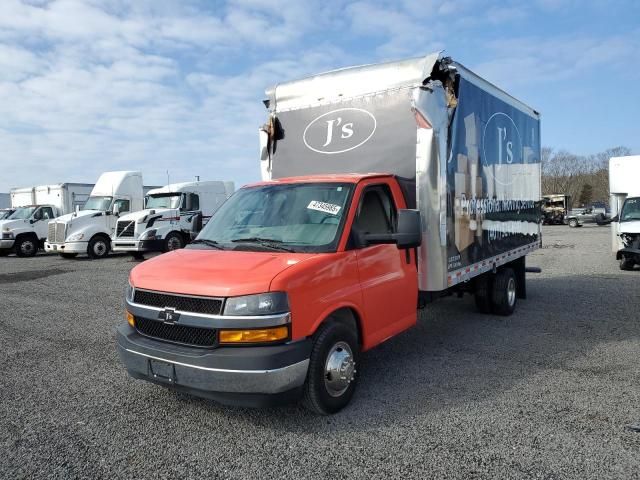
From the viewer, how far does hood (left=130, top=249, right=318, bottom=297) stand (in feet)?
11.6

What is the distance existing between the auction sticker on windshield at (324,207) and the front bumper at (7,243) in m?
20.3

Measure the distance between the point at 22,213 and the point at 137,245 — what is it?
8522 millimetres

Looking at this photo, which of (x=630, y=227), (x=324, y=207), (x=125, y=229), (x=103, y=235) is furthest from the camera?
(x=103, y=235)

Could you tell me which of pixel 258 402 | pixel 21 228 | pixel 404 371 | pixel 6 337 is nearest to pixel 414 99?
pixel 404 371

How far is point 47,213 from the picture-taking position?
21750mm

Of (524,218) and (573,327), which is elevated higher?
(524,218)

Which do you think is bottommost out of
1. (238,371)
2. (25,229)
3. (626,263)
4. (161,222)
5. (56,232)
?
(626,263)

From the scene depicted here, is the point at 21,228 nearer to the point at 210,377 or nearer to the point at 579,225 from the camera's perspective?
the point at 210,377

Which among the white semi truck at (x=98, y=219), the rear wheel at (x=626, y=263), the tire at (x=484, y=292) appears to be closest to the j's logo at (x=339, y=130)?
the tire at (x=484, y=292)

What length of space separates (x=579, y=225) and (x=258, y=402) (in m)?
42.4

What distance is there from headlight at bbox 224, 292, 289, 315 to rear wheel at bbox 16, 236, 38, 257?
21021 mm

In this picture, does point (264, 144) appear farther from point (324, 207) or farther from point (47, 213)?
point (47, 213)

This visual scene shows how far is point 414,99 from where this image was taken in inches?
196

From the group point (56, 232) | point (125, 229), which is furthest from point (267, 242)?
point (56, 232)
